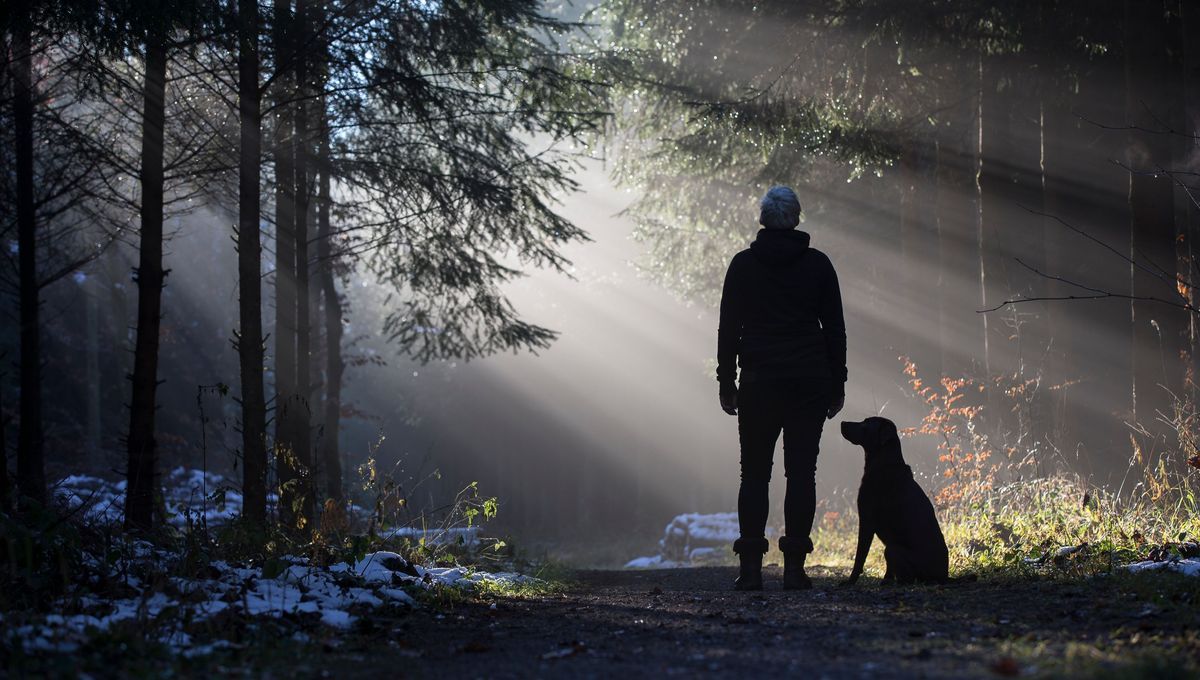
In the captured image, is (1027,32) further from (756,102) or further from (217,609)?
(217,609)

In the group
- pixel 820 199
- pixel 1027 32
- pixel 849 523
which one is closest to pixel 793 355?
pixel 849 523

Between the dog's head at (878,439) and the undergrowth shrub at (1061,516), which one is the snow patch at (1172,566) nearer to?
the undergrowth shrub at (1061,516)

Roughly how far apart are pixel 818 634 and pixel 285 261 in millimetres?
10359

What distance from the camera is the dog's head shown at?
6.20 metres

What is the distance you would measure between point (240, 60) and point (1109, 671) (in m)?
7.40

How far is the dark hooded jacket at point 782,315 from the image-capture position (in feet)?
19.9

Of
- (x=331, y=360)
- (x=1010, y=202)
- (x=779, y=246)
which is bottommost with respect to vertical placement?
(x=779, y=246)

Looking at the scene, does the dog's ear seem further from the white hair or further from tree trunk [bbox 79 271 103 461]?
tree trunk [bbox 79 271 103 461]

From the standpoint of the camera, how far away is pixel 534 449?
32.4 metres

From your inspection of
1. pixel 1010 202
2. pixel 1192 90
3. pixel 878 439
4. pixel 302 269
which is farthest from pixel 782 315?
pixel 1010 202

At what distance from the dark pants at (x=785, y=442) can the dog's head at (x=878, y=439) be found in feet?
0.97

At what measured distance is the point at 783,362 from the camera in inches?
238

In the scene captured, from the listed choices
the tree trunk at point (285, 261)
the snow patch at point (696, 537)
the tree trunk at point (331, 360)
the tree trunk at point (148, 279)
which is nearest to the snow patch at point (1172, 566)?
the tree trunk at point (285, 261)

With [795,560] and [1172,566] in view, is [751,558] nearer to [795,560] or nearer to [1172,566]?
[795,560]
